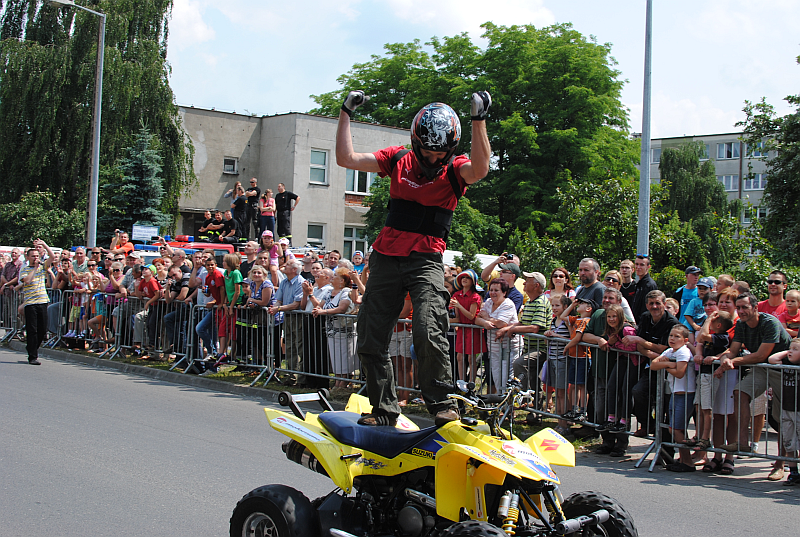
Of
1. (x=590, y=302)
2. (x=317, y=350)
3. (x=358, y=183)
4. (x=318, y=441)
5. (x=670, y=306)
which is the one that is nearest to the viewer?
(x=318, y=441)

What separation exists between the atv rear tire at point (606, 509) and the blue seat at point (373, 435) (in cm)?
81

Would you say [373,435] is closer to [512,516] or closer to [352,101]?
[512,516]

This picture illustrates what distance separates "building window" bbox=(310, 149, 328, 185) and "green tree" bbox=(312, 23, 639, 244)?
7257mm

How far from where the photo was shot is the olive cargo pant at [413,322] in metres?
4.41

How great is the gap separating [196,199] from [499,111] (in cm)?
1665

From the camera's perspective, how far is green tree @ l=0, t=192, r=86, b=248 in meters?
30.6

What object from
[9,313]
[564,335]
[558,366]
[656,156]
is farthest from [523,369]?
[656,156]

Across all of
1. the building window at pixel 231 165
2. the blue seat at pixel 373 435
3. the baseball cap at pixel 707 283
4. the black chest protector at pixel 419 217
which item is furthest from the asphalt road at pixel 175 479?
the building window at pixel 231 165

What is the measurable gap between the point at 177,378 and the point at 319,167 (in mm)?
24303

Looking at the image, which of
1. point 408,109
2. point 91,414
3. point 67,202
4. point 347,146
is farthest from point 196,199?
point 347,146

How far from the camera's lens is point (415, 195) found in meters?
4.52

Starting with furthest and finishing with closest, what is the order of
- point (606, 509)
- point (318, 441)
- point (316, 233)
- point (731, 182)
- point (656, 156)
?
point (656, 156) < point (731, 182) < point (316, 233) < point (318, 441) < point (606, 509)

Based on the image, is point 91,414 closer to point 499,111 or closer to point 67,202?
point 67,202

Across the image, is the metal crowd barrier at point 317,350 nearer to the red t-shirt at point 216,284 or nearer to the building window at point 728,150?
the red t-shirt at point 216,284
